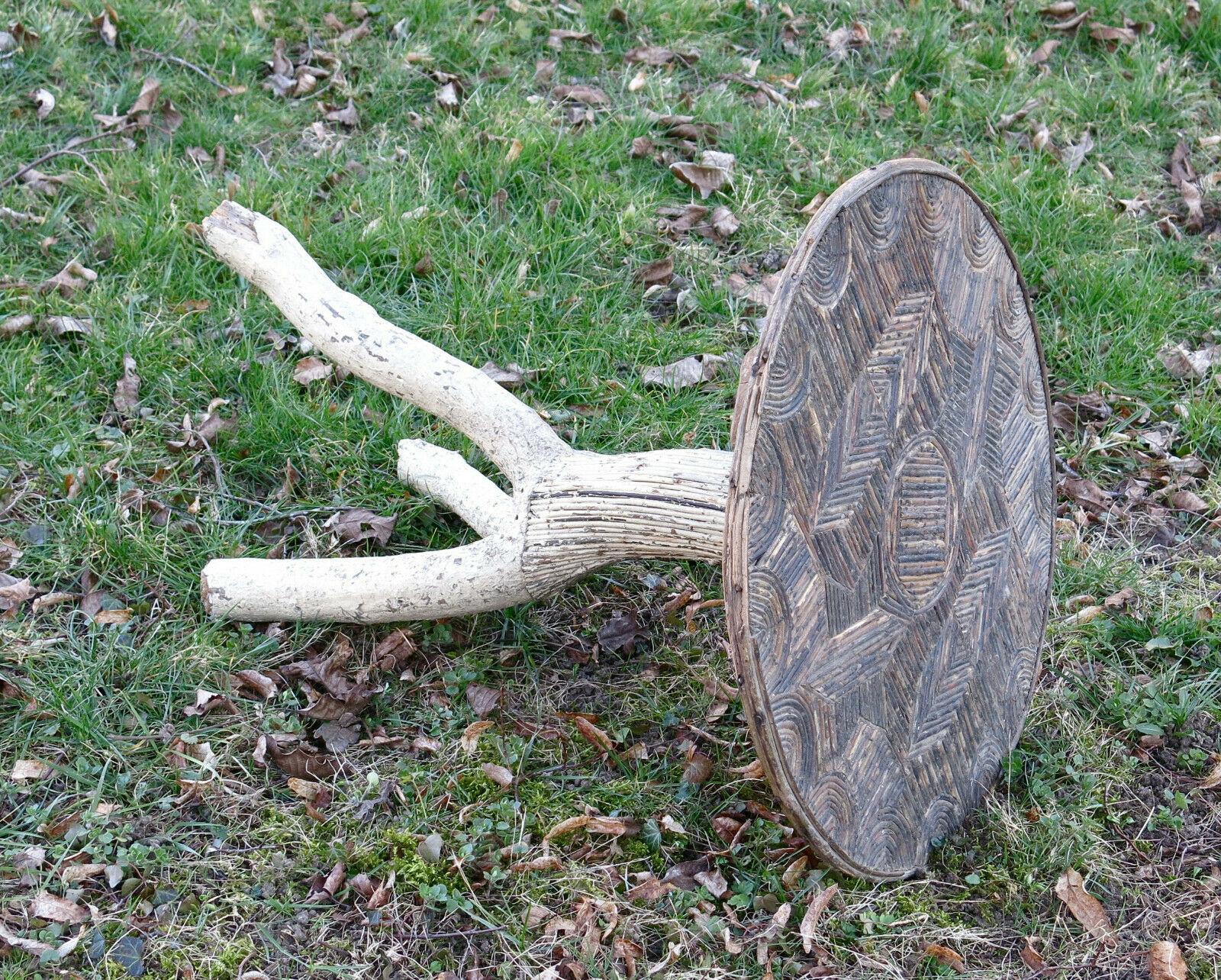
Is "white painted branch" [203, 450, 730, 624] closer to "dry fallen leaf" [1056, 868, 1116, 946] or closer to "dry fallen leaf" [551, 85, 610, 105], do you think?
"dry fallen leaf" [1056, 868, 1116, 946]

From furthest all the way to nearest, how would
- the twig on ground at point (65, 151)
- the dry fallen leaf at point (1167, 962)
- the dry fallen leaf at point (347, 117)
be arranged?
1. the dry fallen leaf at point (347, 117)
2. the twig on ground at point (65, 151)
3. the dry fallen leaf at point (1167, 962)

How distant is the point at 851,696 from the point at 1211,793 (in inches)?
46.9

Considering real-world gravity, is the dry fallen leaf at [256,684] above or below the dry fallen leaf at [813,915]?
above

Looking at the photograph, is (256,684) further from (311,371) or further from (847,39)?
(847,39)

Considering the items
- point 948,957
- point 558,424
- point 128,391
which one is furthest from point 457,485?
point 948,957

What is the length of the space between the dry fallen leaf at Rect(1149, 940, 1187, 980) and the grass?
0.03 metres

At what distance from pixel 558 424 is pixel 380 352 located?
896 mm

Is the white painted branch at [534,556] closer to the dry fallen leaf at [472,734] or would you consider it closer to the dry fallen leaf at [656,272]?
the dry fallen leaf at [472,734]

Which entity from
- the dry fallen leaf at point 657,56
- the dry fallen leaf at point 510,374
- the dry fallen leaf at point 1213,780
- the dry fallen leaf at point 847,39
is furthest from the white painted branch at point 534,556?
the dry fallen leaf at point 847,39

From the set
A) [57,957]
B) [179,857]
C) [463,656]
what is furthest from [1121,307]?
[57,957]

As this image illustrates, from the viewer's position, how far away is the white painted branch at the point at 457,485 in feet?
10.0

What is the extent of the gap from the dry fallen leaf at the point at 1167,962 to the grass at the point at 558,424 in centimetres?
3

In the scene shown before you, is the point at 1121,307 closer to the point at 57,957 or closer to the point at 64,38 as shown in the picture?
the point at 57,957

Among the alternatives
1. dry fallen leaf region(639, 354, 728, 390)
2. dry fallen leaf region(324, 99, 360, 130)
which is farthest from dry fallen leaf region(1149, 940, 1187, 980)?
dry fallen leaf region(324, 99, 360, 130)
